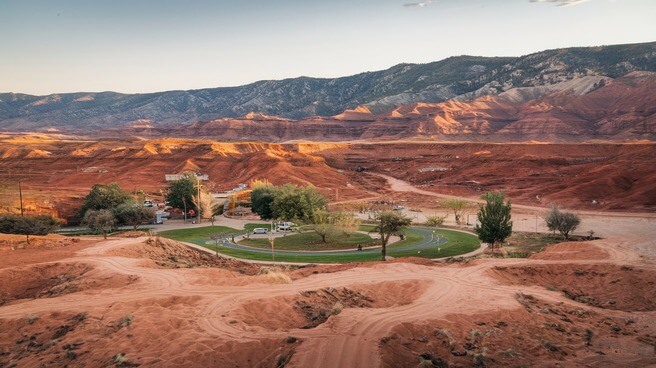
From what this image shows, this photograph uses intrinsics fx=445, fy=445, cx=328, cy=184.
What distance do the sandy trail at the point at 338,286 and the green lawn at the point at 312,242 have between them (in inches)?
655

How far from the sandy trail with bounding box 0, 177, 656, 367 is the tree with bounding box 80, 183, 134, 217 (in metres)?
29.1

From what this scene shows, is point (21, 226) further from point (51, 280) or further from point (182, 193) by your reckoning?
point (51, 280)

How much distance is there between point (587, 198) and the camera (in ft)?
251

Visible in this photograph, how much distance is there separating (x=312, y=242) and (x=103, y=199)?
32.1 metres

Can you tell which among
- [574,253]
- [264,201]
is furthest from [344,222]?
[574,253]

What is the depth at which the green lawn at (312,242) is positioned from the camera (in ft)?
153

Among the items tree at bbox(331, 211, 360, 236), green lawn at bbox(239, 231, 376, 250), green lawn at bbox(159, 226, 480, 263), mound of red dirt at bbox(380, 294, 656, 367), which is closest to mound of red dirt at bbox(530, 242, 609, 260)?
green lawn at bbox(159, 226, 480, 263)

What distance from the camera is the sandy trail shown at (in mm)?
16834

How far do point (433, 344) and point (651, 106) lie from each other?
582 feet

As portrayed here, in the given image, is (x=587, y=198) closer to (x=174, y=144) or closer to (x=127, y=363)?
(x=127, y=363)

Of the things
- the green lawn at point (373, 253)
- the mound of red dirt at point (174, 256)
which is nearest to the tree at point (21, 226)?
the green lawn at point (373, 253)

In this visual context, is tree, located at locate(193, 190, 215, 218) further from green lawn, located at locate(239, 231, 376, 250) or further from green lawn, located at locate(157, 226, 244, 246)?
green lawn, located at locate(239, 231, 376, 250)

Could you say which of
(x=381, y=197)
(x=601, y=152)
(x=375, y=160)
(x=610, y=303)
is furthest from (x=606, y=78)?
(x=610, y=303)

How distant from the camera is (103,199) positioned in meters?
61.5
